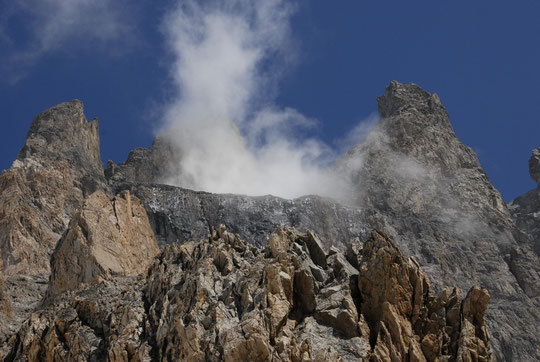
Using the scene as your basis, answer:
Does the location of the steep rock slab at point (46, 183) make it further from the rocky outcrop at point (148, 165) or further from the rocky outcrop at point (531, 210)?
the rocky outcrop at point (531, 210)

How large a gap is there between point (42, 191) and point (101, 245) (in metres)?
37.0

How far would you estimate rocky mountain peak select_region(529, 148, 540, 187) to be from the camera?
178 meters

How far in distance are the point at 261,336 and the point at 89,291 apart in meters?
24.7

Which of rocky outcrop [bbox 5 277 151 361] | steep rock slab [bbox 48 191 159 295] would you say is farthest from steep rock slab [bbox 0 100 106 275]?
rocky outcrop [bbox 5 277 151 361]

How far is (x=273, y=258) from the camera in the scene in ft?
241

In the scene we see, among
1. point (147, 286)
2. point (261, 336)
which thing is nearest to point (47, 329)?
point (147, 286)

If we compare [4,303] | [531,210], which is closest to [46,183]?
[4,303]

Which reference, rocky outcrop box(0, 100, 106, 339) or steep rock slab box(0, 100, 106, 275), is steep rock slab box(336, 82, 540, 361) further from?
rocky outcrop box(0, 100, 106, 339)

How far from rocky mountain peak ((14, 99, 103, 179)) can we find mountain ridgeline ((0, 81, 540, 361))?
0.45 m

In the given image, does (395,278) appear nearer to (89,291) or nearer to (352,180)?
(89,291)

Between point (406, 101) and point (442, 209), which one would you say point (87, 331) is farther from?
point (406, 101)

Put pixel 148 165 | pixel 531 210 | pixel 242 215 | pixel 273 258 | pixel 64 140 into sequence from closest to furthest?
pixel 273 258 < pixel 242 215 < pixel 64 140 < pixel 531 210 < pixel 148 165

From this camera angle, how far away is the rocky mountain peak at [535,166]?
584ft

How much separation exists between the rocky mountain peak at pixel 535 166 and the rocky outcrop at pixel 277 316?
363 ft
